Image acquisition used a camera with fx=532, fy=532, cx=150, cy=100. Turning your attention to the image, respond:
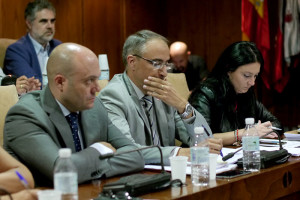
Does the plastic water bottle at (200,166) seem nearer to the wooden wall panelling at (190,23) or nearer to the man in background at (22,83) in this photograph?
the man in background at (22,83)

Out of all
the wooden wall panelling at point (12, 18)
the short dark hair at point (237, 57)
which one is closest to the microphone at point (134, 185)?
the short dark hair at point (237, 57)

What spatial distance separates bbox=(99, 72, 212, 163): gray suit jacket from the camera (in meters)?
2.76

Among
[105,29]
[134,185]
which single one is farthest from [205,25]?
[134,185]

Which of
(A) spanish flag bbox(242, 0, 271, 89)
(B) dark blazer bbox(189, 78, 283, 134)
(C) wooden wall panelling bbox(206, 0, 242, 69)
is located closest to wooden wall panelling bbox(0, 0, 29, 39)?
(A) spanish flag bbox(242, 0, 271, 89)

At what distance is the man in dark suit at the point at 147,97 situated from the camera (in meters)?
2.82

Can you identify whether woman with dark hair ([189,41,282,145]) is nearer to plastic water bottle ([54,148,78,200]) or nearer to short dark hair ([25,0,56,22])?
plastic water bottle ([54,148,78,200])

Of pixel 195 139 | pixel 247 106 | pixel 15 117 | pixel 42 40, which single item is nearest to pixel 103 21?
pixel 42 40

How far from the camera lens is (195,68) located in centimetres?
729

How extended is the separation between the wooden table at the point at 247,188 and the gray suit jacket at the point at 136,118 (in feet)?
1.50

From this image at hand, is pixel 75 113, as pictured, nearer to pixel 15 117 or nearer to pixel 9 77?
pixel 15 117

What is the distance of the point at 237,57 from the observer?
11.3ft

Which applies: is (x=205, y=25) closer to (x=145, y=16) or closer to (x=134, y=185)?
(x=145, y=16)

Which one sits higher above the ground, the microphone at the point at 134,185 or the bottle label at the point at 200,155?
the bottle label at the point at 200,155

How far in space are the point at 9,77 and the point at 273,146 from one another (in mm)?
1987
